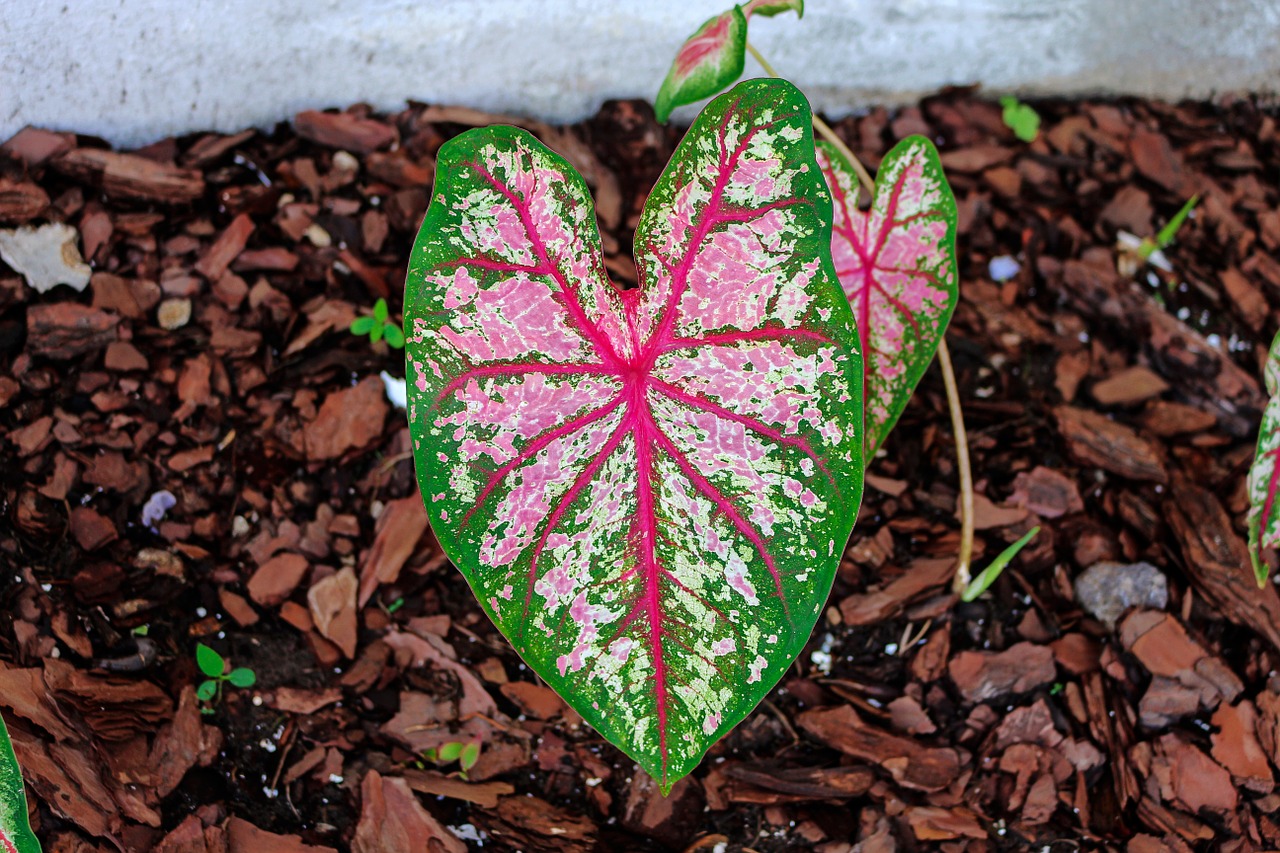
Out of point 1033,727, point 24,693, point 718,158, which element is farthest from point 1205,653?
point 24,693

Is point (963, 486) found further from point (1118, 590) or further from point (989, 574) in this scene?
point (1118, 590)

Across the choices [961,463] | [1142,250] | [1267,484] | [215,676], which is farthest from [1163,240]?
[215,676]

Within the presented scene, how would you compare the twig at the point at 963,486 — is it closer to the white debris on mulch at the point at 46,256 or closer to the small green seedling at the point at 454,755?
the small green seedling at the point at 454,755

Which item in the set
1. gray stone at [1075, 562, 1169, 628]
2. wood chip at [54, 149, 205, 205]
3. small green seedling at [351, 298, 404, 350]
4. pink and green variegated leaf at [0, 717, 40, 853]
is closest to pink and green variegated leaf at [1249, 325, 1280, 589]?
gray stone at [1075, 562, 1169, 628]

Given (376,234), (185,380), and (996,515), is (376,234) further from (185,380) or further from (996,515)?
(996,515)

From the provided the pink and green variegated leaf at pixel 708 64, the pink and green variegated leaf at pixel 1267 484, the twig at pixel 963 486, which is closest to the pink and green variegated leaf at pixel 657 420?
the pink and green variegated leaf at pixel 708 64

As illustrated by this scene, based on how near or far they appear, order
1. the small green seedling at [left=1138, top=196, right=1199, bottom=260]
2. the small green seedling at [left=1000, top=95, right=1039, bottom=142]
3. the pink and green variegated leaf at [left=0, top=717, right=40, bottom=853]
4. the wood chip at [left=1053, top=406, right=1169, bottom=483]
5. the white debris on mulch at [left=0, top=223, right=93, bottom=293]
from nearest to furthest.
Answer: the pink and green variegated leaf at [left=0, top=717, right=40, bottom=853] < the white debris on mulch at [left=0, top=223, right=93, bottom=293] < the wood chip at [left=1053, top=406, right=1169, bottom=483] < the small green seedling at [left=1138, top=196, right=1199, bottom=260] < the small green seedling at [left=1000, top=95, right=1039, bottom=142]

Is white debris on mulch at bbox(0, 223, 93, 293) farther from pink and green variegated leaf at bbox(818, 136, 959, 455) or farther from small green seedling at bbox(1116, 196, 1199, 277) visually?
small green seedling at bbox(1116, 196, 1199, 277)
